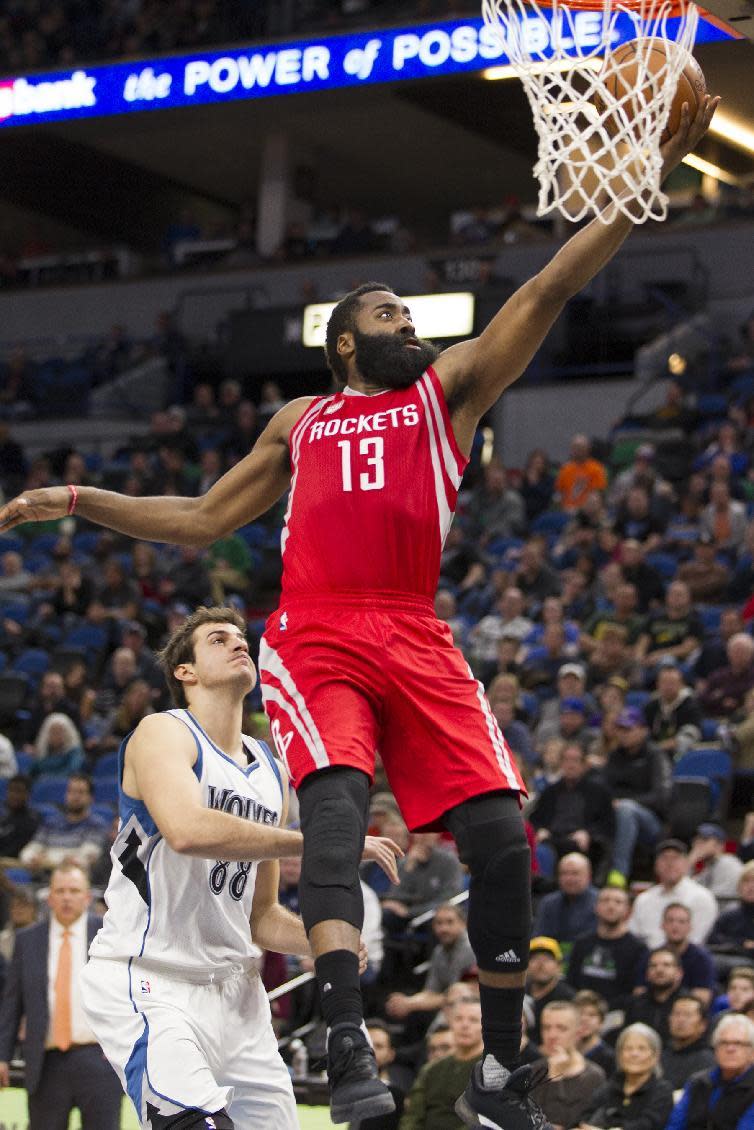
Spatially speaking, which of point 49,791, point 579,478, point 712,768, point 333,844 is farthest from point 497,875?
point 579,478

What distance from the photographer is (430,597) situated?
4.75m

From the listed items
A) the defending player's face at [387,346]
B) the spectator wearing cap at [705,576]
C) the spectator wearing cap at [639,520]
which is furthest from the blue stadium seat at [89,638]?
the defending player's face at [387,346]

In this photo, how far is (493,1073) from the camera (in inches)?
177

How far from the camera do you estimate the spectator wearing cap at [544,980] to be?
9828 millimetres

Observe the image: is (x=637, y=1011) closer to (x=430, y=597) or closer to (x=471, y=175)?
(x=430, y=597)

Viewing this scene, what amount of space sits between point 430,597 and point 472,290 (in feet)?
50.9

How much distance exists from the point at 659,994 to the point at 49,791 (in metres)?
6.76

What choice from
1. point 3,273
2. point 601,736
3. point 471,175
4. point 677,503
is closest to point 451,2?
point 471,175

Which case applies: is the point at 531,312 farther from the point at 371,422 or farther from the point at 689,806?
the point at 689,806

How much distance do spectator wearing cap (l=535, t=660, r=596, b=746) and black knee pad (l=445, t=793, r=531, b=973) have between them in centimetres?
863

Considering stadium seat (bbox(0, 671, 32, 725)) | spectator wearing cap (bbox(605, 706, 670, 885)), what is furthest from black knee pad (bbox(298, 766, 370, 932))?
stadium seat (bbox(0, 671, 32, 725))

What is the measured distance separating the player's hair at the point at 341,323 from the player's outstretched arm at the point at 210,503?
0.14m

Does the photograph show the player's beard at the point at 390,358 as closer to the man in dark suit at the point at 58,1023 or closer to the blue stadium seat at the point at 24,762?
the man in dark suit at the point at 58,1023

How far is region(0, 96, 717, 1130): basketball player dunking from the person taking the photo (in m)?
4.41
